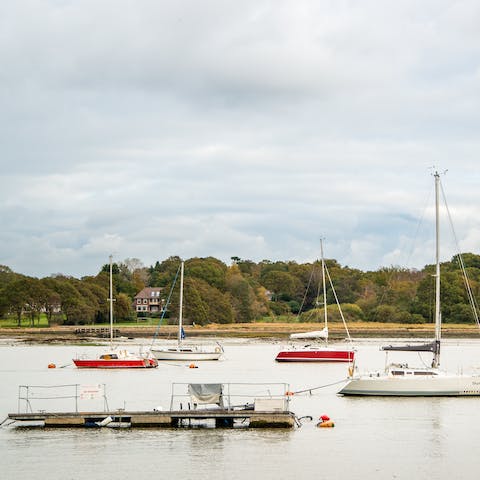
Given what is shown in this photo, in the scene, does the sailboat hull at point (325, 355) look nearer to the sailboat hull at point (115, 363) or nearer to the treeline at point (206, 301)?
the sailboat hull at point (115, 363)

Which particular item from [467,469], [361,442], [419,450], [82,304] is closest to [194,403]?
[361,442]

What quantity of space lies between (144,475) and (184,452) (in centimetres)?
401

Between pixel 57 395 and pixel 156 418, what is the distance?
698 inches

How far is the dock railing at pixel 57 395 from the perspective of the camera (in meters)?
44.2

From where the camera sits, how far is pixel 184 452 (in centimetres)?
3891

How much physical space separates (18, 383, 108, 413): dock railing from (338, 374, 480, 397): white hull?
1500 centimetres

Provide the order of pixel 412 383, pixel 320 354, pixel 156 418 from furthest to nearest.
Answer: pixel 320 354
pixel 412 383
pixel 156 418

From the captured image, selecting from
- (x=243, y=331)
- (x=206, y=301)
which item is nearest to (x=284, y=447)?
(x=243, y=331)

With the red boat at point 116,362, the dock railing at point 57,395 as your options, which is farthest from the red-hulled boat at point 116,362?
the dock railing at point 57,395

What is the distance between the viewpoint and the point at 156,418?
1734 inches

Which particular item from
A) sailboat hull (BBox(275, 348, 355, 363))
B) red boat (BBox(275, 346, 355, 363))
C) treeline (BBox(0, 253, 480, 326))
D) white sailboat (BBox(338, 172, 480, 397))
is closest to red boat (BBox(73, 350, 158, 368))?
red boat (BBox(275, 346, 355, 363))

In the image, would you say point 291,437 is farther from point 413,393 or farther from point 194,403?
point 413,393

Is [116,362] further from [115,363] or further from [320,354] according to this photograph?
[320,354]

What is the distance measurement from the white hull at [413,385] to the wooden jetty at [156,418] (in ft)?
38.8
